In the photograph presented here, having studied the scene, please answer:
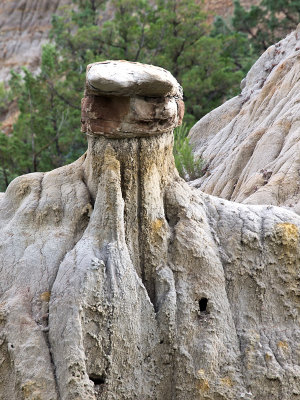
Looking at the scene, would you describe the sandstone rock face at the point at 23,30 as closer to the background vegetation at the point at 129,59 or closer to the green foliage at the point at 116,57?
the background vegetation at the point at 129,59

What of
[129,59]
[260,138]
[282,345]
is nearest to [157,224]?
[282,345]

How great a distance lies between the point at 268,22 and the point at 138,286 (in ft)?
63.7

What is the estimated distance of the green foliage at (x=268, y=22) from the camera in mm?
22000

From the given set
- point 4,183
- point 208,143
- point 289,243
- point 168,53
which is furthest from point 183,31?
point 289,243

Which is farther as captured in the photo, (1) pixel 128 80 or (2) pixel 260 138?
(2) pixel 260 138

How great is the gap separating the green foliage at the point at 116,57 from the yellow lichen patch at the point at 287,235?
12.3 metres

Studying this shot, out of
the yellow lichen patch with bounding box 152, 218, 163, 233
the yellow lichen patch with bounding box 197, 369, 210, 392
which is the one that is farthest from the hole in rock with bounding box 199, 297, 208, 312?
the yellow lichen patch with bounding box 152, 218, 163, 233

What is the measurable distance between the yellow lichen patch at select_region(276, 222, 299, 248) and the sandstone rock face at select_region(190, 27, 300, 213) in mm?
1297

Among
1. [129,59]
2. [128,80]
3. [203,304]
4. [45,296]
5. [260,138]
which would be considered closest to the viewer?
[128,80]

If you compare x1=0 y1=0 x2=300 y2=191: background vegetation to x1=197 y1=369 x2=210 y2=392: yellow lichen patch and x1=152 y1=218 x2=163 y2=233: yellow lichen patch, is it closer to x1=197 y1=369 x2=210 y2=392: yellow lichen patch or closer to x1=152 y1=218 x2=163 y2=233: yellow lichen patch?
x1=152 y1=218 x2=163 y2=233: yellow lichen patch

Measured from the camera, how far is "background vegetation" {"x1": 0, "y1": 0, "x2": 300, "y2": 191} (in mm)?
18203

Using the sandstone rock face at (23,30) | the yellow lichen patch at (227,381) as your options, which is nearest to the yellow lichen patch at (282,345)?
the yellow lichen patch at (227,381)

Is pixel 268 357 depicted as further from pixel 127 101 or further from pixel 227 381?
pixel 127 101

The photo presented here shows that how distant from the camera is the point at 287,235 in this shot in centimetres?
536
